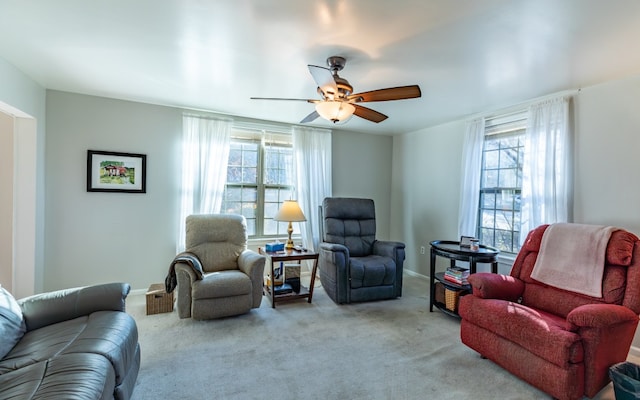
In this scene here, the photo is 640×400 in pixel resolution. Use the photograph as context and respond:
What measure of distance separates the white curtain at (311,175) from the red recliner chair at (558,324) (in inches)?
96.9

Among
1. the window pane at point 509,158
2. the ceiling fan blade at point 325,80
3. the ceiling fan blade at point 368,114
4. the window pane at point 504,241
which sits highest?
the ceiling fan blade at point 325,80

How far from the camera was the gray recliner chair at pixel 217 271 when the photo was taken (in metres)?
2.87

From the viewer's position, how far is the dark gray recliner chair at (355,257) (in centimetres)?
345

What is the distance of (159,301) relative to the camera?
10.1 feet

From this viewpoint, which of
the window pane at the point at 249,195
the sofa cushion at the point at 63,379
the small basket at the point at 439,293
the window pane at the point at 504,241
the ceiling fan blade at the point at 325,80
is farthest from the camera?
the window pane at the point at 249,195

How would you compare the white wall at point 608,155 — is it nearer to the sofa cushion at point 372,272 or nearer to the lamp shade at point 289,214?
the sofa cushion at point 372,272

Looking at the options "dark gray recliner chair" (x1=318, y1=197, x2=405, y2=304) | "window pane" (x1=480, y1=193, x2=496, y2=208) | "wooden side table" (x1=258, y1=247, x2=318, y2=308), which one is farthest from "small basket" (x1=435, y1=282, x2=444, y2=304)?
"wooden side table" (x1=258, y1=247, x2=318, y2=308)

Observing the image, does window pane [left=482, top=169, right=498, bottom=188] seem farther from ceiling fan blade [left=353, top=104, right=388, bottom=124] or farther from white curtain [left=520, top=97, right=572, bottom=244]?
ceiling fan blade [left=353, top=104, right=388, bottom=124]

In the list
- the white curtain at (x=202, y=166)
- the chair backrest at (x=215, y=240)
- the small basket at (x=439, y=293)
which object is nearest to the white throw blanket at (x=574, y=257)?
the small basket at (x=439, y=293)

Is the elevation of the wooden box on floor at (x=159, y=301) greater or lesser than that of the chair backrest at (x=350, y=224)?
lesser

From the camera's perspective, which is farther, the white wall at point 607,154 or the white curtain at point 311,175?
the white curtain at point 311,175

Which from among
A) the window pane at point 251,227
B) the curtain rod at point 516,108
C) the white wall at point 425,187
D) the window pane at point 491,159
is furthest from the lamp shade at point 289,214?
the curtain rod at point 516,108

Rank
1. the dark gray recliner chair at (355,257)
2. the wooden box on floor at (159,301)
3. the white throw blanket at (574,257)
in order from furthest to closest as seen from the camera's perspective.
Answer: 1. the dark gray recliner chair at (355,257)
2. the wooden box on floor at (159,301)
3. the white throw blanket at (574,257)

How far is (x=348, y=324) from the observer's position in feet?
9.71
